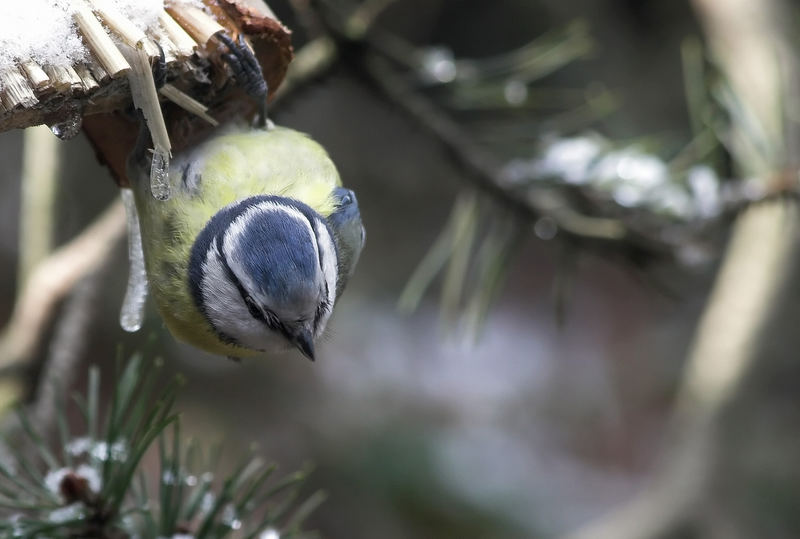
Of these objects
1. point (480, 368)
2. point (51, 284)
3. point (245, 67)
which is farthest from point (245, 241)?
point (480, 368)

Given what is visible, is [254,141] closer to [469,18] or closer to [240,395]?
[240,395]

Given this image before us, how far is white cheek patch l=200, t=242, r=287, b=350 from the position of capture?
64 cm

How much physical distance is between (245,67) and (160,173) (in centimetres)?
9

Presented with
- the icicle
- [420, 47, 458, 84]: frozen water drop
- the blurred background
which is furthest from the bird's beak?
the blurred background

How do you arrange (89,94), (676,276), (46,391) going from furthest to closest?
(676,276) → (46,391) → (89,94)

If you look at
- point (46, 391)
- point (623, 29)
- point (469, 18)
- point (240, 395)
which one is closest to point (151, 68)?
point (46, 391)

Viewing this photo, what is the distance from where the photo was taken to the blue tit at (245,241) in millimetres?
632

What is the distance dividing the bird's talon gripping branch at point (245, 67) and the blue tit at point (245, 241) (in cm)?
8

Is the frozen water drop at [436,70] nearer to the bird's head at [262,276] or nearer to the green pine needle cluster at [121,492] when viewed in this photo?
the bird's head at [262,276]

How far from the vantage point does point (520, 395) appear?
7.20 feet

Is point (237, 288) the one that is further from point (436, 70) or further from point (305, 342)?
point (436, 70)

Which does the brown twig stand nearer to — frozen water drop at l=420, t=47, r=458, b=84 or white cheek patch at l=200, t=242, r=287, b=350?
white cheek patch at l=200, t=242, r=287, b=350

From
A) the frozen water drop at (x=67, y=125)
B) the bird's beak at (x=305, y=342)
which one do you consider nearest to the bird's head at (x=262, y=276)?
the bird's beak at (x=305, y=342)

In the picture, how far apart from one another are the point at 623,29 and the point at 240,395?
52.7 inches
